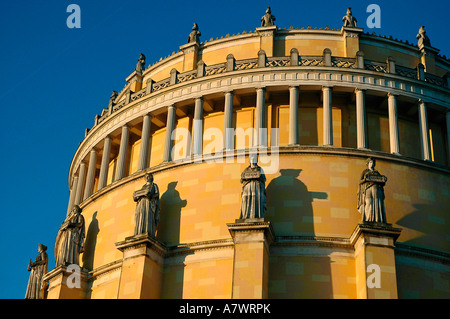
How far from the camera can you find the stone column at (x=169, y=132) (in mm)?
33375

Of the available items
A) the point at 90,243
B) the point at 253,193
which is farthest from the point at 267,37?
the point at 90,243

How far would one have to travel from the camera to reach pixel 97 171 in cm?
3953

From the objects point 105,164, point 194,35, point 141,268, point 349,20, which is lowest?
point 141,268

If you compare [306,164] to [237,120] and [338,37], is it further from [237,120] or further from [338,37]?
[338,37]

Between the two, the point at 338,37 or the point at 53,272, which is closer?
the point at 53,272

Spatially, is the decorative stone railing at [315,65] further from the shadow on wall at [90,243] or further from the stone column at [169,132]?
the shadow on wall at [90,243]

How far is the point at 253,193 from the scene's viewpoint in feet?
93.8

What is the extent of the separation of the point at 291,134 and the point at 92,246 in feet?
33.4

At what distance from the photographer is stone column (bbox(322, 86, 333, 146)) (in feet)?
104

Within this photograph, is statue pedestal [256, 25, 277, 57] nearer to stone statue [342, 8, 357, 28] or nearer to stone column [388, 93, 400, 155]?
stone statue [342, 8, 357, 28]

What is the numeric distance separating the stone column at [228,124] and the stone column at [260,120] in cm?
105

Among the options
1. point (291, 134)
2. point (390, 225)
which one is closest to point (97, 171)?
point (291, 134)

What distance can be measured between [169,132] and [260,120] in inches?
167

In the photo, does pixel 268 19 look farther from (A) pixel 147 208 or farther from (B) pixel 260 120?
(A) pixel 147 208
